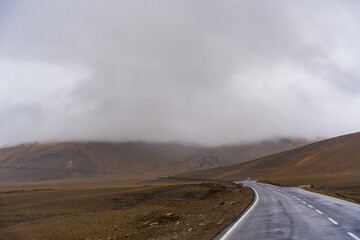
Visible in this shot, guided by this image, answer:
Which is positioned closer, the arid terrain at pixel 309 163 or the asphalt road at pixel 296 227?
the asphalt road at pixel 296 227

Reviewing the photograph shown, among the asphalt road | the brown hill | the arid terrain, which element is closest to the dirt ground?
the asphalt road

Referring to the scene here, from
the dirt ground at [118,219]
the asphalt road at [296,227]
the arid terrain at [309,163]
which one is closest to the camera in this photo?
the asphalt road at [296,227]

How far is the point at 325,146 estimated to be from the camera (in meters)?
148

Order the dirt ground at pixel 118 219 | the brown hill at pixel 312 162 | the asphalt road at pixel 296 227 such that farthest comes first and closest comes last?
the brown hill at pixel 312 162 < the dirt ground at pixel 118 219 < the asphalt road at pixel 296 227

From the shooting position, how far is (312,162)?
129375 mm

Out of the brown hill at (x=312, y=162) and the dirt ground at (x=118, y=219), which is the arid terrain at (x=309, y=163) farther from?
the dirt ground at (x=118, y=219)

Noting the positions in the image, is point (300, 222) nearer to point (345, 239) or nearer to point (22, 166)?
point (345, 239)

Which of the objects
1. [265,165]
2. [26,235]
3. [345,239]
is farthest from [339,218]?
[265,165]

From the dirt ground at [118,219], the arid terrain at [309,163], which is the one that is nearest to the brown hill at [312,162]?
the arid terrain at [309,163]

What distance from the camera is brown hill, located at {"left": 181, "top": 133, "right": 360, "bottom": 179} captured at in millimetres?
111438

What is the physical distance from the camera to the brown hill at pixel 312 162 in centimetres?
11144

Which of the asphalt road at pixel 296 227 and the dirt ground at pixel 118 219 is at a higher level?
the asphalt road at pixel 296 227

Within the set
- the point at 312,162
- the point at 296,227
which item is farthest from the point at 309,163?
the point at 296,227

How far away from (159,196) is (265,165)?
4582 inches
